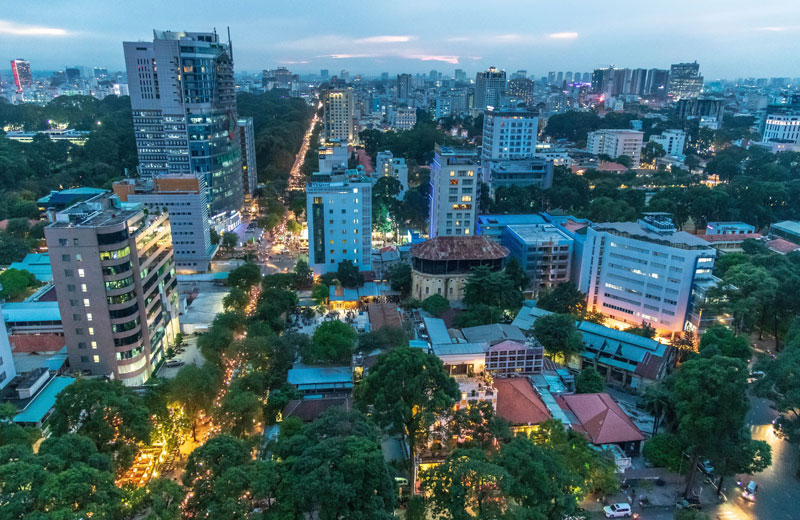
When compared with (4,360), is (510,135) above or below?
above

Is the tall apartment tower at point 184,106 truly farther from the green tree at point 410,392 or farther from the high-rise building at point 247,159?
the green tree at point 410,392

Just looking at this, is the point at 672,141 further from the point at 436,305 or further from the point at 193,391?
the point at 193,391

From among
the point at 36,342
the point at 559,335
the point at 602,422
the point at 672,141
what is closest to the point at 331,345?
the point at 559,335

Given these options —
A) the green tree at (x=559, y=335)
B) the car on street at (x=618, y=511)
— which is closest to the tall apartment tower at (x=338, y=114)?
the green tree at (x=559, y=335)

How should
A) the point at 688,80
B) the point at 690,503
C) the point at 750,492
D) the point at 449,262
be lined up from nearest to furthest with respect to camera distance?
the point at 690,503, the point at 750,492, the point at 449,262, the point at 688,80

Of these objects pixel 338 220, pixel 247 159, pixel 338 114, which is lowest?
pixel 338 220

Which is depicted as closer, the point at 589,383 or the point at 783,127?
the point at 589,383

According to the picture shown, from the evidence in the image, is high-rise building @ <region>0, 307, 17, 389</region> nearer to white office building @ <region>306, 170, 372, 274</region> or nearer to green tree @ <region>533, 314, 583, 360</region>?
white office building @ <region>306, 170, 372, 274</region>
